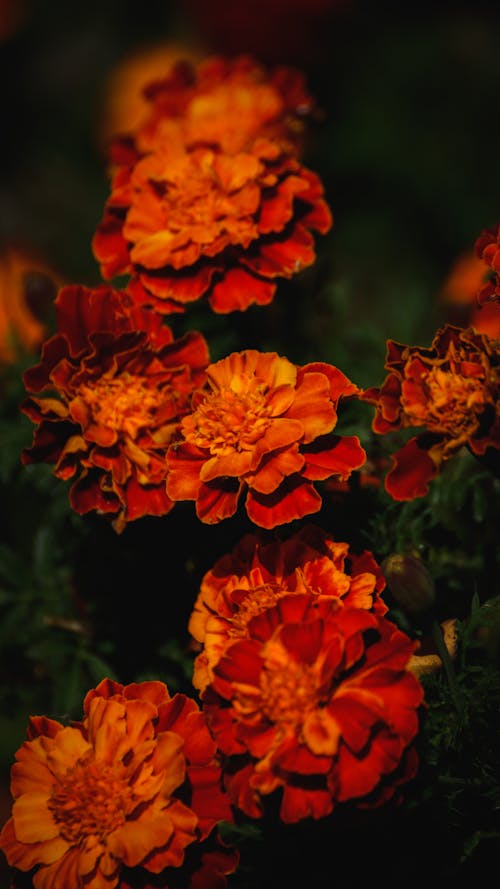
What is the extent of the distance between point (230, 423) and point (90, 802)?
0.35 meters

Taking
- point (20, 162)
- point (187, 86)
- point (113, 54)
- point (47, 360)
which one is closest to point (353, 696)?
point (47, 360)

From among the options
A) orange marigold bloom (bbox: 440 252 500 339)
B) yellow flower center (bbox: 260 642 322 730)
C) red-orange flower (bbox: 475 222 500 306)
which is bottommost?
yellow flower center (bbox: 260 642 322 730)

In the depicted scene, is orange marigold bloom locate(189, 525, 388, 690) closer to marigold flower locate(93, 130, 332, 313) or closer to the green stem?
the green stem

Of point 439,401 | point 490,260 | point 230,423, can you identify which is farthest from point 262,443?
point 490,260

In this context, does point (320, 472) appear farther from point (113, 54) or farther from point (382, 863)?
point (113, 54)

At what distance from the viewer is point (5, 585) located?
140cm

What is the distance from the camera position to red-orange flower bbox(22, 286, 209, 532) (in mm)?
926

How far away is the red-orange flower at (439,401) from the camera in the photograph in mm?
839

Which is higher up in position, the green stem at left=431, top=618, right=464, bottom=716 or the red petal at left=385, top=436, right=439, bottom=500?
the red petal at left=385, top=436, right=439, bottom=500

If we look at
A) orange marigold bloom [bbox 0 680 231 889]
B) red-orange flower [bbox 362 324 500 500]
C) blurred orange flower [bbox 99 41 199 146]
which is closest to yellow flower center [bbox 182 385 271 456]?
red-orange flower [bbox 362 324 500 500]

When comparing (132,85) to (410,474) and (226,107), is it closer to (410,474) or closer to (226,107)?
(226,107)

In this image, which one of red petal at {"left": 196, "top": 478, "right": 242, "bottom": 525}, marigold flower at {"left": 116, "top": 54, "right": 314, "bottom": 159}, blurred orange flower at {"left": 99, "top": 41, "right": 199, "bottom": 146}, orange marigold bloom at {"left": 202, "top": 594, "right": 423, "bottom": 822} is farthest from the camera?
blurred orange flower at {"left": 99, "top": 41, "right": 199, "bottom": 146}

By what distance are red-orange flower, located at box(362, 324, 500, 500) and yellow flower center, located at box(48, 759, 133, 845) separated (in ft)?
1.16

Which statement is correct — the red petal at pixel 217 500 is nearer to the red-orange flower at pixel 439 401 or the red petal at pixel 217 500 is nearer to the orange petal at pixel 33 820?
the red-orange flower at pixel 439 401
